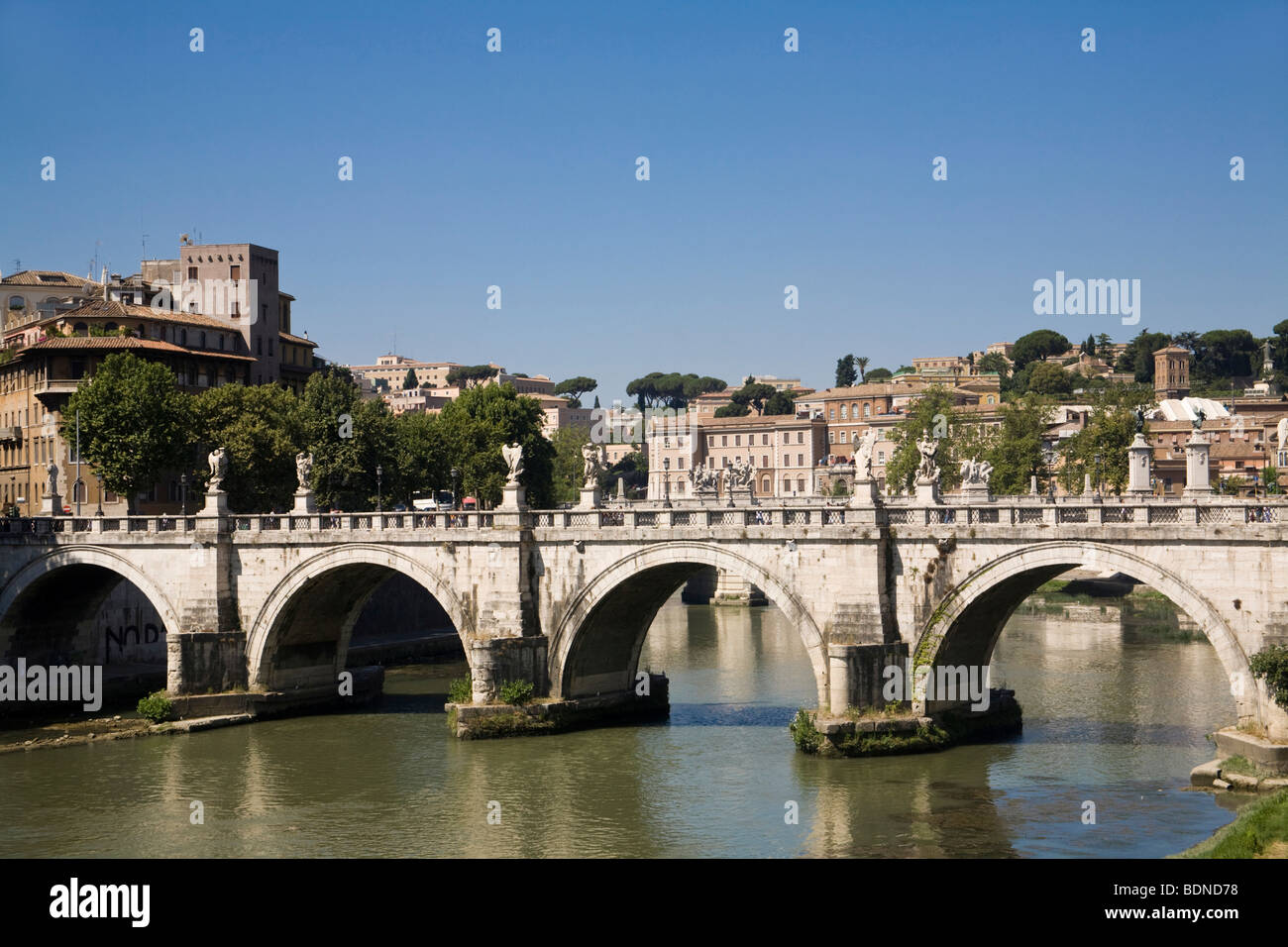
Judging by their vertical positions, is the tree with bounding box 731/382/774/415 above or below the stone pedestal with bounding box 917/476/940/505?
above

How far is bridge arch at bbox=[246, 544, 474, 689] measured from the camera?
40.0 metres

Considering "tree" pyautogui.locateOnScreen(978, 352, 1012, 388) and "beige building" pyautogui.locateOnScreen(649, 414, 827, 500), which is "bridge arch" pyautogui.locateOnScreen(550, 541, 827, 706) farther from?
"tree" pyautogui.locateOnScreen(978, 352, 1012, 388)

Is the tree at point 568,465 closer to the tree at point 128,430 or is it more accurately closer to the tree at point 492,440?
the tree at point 492,440

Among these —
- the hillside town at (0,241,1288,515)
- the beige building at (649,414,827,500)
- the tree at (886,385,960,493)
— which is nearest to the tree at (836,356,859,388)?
the hillside town at (0,241,1288,515)

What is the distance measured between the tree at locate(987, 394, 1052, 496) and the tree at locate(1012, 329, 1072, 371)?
99.3 m

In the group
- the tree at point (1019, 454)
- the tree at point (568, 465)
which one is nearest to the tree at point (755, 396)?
the tree at point (568, 465)

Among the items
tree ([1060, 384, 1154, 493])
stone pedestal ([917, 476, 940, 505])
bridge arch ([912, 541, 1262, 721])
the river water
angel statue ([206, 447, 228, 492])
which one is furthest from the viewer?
tree ([1060, 384, 1154, 493])

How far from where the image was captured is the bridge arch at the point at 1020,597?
93.9ft

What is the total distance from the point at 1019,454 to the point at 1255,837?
5383 centimetres

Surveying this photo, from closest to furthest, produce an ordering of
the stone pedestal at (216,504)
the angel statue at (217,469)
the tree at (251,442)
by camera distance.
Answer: the stone pedestal at (216,504) < the angel statue at (217,469) < the tree at (251,442)

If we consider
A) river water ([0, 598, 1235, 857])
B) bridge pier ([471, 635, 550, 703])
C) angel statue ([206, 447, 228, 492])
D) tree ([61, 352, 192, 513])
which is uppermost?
tree ([61, 352, 192, 513])

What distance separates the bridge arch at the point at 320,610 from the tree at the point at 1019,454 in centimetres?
3834

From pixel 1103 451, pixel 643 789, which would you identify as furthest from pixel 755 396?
pixel 643 789

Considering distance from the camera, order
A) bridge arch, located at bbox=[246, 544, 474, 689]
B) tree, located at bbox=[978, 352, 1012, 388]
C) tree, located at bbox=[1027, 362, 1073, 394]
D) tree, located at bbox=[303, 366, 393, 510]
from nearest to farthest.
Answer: bridge arch, located at bbox=[246, 544, 474, 689] → tree, located at bbox=[303, 366, 393, 510] → tree, located at bbox=[1027, 362, 1073, 394] → tree, located at bbox=[978, 352, 1012, 388]
